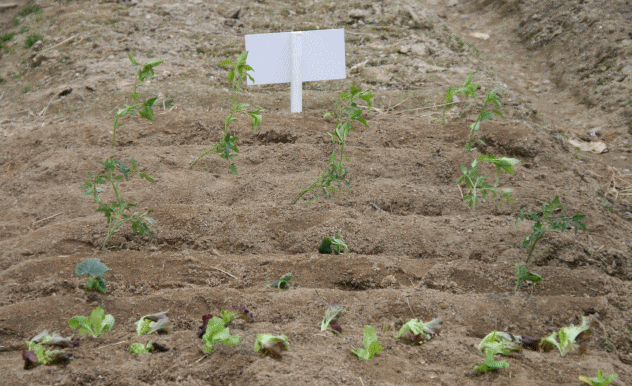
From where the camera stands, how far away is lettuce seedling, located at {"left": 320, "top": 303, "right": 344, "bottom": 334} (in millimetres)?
1899

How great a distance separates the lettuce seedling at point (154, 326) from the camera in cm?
190

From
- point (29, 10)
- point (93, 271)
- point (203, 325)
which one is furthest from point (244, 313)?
point (29, 10)

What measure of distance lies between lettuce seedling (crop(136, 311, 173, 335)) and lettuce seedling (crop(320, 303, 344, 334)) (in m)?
0.54

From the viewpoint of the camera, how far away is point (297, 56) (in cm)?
353

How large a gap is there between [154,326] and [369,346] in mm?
752

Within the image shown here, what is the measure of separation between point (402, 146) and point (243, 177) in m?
1.06

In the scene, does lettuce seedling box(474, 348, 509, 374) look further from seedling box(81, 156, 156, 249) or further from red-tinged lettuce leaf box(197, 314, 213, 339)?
seedling box(81, 156, 156, 249)

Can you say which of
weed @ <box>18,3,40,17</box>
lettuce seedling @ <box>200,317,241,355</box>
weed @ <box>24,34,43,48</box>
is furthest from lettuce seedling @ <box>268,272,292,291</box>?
weed @ <box>18,3,40,17</box>

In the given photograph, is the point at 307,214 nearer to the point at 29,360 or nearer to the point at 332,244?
the point at 332,244

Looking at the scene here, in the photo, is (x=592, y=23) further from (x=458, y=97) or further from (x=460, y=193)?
(x=460, y=193)

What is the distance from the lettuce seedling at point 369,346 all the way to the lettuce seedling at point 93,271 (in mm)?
993

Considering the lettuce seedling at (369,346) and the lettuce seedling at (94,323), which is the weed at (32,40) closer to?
the lettuce seedling at (94,323)

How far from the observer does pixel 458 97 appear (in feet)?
13.5

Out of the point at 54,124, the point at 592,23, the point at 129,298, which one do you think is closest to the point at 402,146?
the point at 129,298
